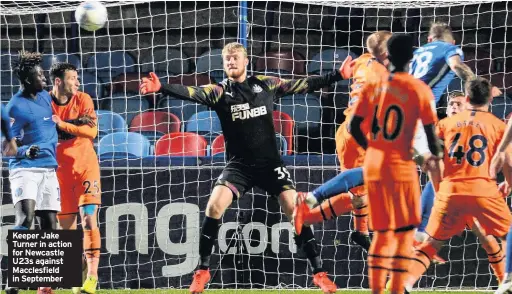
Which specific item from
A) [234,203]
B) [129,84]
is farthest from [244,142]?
[129,84]

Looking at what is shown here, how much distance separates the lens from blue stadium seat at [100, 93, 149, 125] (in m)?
10.8

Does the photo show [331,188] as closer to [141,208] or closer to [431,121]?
[431,121]

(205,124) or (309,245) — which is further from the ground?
(205,124)

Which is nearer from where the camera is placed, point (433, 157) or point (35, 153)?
point (433, 157)

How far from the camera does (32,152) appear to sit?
816cm

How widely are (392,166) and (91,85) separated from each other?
5.34m

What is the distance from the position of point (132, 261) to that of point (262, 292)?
1.15m

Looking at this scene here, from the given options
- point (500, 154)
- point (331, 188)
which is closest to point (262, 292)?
point (331, 188)

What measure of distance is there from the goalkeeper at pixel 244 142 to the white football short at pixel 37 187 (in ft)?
3.94

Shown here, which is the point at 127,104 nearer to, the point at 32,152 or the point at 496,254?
the point at 32,152

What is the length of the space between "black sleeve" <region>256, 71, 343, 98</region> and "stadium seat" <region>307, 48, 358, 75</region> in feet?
8.47

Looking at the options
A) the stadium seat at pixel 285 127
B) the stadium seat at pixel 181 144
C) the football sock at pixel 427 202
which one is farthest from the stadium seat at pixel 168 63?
the football sock at pixel 427 202

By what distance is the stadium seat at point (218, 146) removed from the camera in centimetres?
929

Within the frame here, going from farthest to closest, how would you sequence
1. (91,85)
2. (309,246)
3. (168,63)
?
(168,63)
(91,85)
(309,246)
